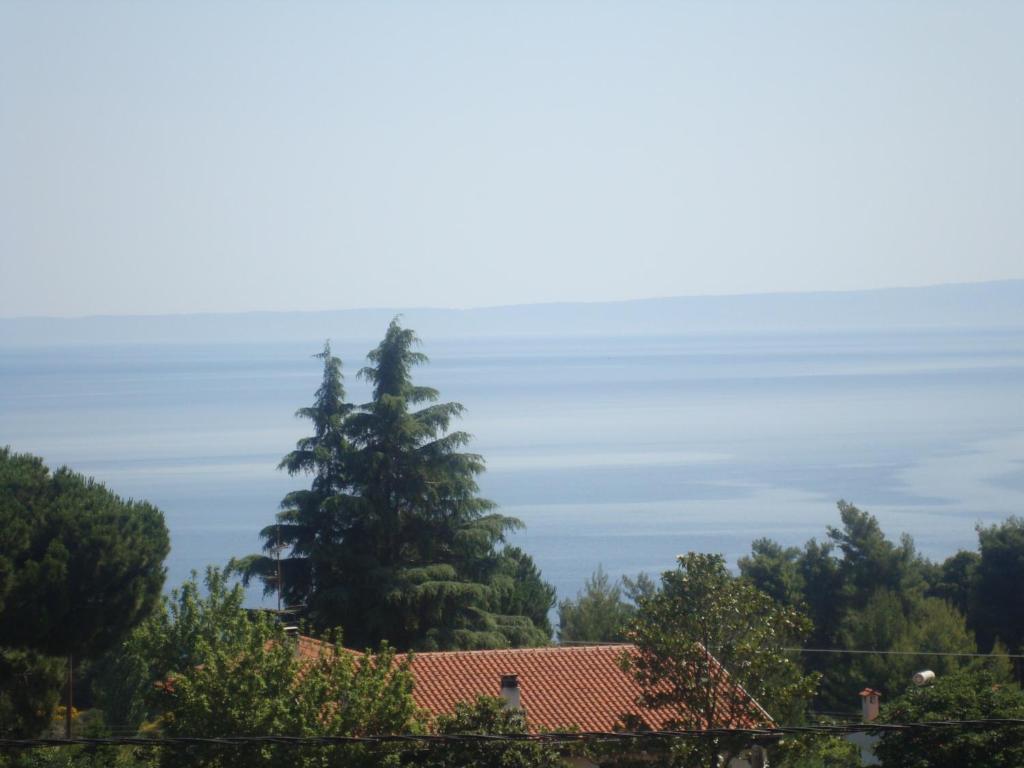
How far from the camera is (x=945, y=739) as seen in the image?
12.5 meters

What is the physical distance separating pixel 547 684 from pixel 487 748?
551 centimetres

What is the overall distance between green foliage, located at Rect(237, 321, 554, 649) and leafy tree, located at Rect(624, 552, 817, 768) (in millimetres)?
12020

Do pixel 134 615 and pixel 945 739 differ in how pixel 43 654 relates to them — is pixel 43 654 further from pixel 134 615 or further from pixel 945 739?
pixel 945 739

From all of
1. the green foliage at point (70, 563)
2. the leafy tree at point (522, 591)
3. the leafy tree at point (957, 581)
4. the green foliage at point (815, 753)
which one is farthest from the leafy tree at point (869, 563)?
the green foliage at point (70, 563)

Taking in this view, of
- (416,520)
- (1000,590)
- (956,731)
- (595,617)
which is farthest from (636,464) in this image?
(956,731)

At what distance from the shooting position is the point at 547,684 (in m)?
16.4

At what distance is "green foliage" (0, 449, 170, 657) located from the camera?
48.1 ft

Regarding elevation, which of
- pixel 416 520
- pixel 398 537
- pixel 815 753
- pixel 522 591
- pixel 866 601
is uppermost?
pixel 416 520

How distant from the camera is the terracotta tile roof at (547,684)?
51.2 ft

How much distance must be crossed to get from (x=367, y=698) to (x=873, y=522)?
2704cm

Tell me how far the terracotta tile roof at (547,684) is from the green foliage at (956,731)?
2749 mm

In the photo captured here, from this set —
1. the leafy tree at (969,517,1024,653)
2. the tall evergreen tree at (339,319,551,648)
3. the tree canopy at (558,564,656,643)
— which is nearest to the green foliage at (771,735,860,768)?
the tall evergreen tree at (339,319,551,648)

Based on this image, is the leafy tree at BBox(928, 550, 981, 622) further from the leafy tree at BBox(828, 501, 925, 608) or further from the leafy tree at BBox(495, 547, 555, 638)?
the leafy tree at BBox(495, 547, 555, 638)

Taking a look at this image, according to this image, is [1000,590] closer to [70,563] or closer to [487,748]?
[70,563]
